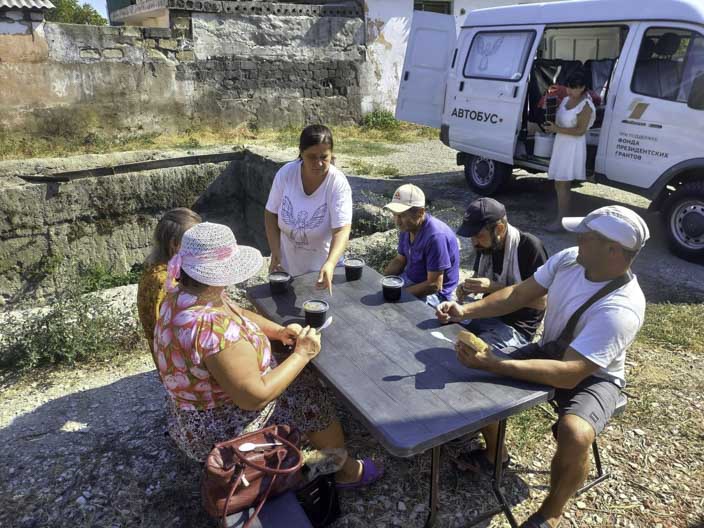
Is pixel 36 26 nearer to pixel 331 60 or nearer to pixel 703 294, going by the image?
pixel 331 60

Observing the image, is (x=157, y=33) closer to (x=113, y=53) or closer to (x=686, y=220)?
(x=113, y=53)

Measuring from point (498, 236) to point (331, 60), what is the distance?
34.5ft

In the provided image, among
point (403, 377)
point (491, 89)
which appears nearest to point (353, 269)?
point (403, 377)

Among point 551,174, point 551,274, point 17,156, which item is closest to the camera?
point 551,274

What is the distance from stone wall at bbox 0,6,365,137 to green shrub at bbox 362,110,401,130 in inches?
12.4

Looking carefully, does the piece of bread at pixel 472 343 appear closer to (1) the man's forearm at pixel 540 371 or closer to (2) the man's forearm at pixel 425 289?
(1) the man's forearm at pixel 540 371

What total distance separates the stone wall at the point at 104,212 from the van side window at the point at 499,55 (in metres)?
2.91

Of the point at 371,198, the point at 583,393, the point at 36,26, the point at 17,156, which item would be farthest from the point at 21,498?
the point at 36,26

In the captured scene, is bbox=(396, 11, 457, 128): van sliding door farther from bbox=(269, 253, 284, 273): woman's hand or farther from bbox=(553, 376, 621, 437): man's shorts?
bbox=(553, 376, 621, 437): man's shorts

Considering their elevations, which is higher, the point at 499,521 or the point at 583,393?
the point at 583,393

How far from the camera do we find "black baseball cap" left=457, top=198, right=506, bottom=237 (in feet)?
9.50

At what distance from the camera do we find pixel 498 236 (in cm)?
298

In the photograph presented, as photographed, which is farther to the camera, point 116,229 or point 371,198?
point 116,229

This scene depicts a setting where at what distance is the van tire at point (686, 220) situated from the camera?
5.20 metres
